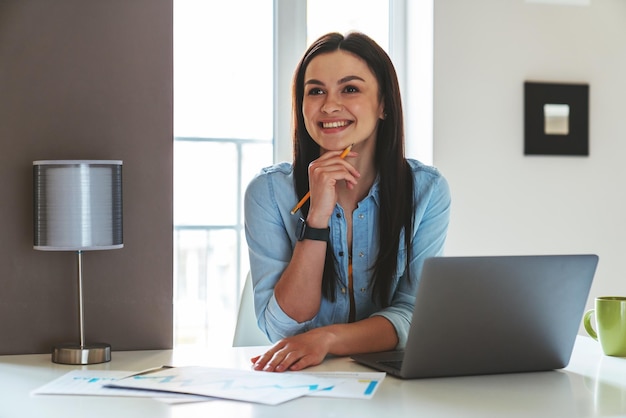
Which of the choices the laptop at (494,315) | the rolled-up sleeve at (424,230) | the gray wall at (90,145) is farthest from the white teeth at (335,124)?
the laptop at (494,315)

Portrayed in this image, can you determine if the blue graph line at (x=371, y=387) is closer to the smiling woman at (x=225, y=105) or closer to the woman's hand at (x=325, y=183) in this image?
the woman's hand at (x=325, y=183)

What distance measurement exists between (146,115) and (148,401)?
0.79 metres

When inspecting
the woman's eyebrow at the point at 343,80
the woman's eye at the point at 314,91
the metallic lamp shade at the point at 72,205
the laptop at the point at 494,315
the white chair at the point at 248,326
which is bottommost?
the white chair at the point at 248,326

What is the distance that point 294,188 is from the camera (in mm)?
1883

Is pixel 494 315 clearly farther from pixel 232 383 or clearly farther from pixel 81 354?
pixel 81 354

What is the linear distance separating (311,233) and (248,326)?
0.35m

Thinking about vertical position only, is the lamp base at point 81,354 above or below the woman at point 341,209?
below

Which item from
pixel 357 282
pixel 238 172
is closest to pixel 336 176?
pixel 357 282

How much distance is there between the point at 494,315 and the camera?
4.38 feet

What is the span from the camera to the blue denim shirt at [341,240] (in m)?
1.82

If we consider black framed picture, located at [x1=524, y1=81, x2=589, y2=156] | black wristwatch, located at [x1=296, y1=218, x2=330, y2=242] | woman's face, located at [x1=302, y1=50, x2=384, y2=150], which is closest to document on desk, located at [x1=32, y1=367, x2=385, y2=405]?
black wristwatch, located at [x1=296, y1=218, x2=330, y2=242]

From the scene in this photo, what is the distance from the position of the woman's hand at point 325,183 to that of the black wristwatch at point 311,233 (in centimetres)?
1

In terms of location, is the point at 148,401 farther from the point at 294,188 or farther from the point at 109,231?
the point at 294,188

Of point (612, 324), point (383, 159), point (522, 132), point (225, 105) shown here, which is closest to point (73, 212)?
point (383, 159)
